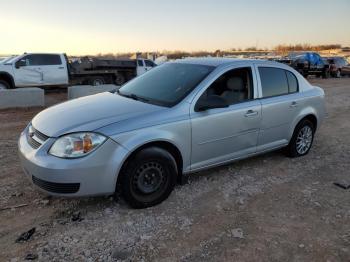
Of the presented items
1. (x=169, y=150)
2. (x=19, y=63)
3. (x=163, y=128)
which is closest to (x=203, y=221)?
(x=169, y=150)

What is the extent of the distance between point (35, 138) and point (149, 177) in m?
1.30

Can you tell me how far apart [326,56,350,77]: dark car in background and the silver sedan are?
80.1ft

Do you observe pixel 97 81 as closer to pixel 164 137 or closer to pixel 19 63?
pixel 19 63

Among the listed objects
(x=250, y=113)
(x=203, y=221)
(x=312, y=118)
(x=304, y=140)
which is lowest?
(x=203, y=221)

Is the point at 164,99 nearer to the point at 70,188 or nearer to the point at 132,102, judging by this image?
the point at 132,102

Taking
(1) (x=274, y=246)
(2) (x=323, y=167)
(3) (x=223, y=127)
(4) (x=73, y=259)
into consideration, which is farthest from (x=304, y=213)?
(4) (x=73, y=259)

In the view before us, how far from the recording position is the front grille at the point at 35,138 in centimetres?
365

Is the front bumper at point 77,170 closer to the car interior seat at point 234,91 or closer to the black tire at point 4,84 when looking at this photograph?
the car interior seat at point 234,91

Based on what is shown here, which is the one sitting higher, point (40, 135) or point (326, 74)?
point (40, 135)

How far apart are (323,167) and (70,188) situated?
391 cm

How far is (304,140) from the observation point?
589 cm

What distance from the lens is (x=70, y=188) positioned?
11.4ft

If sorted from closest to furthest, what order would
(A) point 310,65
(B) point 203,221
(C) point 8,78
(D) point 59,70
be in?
(B) point 203,221 < (C) point 8,78 < (D) point 59,70 < (A) point 310,65

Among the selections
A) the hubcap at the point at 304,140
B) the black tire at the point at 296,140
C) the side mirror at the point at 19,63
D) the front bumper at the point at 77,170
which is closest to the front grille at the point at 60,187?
the front bumper at the point at 77,170
